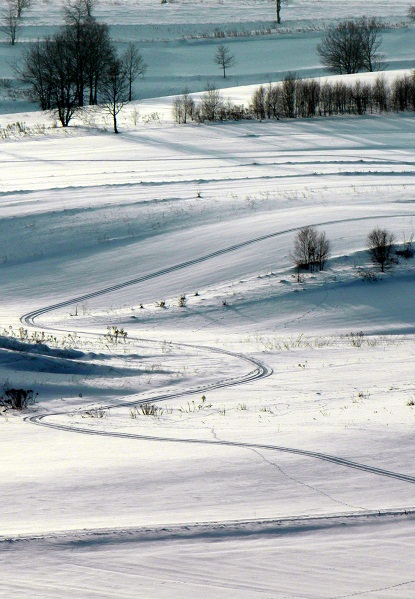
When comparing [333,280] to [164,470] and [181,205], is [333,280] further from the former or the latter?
[164,470]

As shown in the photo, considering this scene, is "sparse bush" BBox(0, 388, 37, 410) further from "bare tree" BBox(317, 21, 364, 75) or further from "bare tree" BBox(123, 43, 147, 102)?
"bare tree" BBox(317, 21, 364, 75)

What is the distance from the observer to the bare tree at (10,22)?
82.8 meters

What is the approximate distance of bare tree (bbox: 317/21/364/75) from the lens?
68375mm

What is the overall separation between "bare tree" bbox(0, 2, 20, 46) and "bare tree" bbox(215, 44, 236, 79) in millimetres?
21662

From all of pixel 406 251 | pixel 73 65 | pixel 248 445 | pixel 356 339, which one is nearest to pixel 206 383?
pixel 248 445

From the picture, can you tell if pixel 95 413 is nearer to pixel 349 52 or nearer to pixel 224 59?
pixel 349 52

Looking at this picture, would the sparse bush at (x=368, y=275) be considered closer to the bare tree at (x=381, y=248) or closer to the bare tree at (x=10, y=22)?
the bare tree at (x=381, y=248)

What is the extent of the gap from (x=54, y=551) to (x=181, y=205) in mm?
21612

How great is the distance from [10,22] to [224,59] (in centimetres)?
2559

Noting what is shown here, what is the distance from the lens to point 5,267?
23547mm

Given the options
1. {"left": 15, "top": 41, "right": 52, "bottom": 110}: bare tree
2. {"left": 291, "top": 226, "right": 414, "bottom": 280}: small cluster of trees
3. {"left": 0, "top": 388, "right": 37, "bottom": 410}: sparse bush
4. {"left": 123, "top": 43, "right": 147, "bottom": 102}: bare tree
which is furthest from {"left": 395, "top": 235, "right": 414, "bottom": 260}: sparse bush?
{"left": 123, "top": 43, "right": 147, "bottom": 102}: bare tree

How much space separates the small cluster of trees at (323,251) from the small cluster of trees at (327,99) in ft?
103

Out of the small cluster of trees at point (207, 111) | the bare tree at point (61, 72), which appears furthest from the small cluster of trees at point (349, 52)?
the bare tree at point (61, 72)

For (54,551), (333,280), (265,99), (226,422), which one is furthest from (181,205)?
(265,99)
